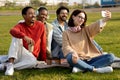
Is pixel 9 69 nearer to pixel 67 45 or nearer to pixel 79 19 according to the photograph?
pixel 67 45

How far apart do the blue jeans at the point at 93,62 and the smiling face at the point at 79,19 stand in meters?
0.58

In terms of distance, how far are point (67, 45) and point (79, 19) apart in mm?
485

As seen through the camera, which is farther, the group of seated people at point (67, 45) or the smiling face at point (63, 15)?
the smiling face at point (63, 15)

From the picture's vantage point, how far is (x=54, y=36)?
6.54 meters

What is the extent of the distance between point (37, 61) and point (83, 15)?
48.6 inches

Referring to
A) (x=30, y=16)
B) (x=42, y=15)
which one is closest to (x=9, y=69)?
(x=30, y=16)

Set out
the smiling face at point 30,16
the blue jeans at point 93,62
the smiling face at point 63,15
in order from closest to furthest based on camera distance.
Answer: the blue jeans at point 93,62
the smiling face at point 30,16
the smiling face at point 63,15

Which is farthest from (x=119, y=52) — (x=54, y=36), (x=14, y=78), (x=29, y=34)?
(x=14, y=78)

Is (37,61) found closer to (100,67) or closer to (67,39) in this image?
(67,39)

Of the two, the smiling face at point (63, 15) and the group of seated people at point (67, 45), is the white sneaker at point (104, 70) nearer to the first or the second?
the group of seated people at point (67, 45)

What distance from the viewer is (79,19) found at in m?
5.74

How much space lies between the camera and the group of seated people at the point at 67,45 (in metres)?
5.70

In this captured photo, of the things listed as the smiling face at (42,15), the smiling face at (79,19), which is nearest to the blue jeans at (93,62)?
the smiling face at (79,19)

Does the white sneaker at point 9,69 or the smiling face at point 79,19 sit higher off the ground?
the smiling face at point 79,19
